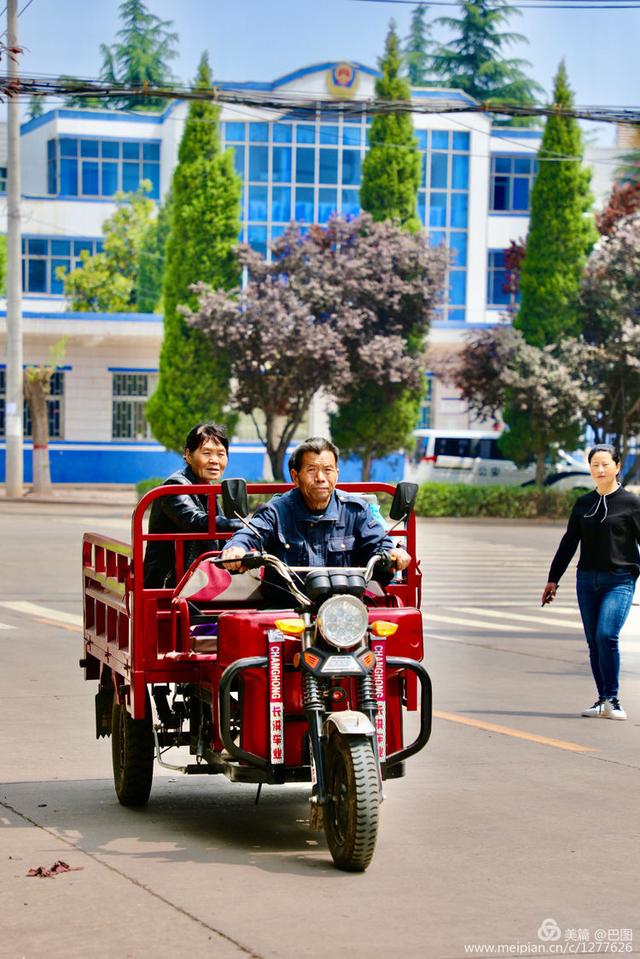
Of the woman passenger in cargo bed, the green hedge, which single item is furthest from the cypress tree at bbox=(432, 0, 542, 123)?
the woman passenger in cargo bed

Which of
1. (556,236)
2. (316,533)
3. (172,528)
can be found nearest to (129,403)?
(556,236)

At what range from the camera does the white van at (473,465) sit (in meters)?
44.0

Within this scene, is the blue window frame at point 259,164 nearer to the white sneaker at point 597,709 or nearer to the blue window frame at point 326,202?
the blue window frame at point 326,202

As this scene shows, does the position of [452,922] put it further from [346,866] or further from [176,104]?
[176,104]

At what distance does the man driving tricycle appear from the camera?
641cm

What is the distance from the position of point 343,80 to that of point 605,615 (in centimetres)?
4998

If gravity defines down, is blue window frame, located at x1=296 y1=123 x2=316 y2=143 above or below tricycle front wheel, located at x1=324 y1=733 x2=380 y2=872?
above

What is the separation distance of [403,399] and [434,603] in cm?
2146

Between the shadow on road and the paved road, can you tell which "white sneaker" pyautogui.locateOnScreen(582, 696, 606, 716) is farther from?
the shadow on road

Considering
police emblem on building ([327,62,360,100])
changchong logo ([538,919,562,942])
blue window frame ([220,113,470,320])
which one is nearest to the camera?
changchong logo ([538,919,562,942])

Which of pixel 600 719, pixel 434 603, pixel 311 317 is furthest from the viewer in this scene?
pixel 311 317

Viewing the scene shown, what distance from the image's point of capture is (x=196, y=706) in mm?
7406

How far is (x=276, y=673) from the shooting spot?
6582 mm

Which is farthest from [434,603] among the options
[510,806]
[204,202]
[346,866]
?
[204,202]
